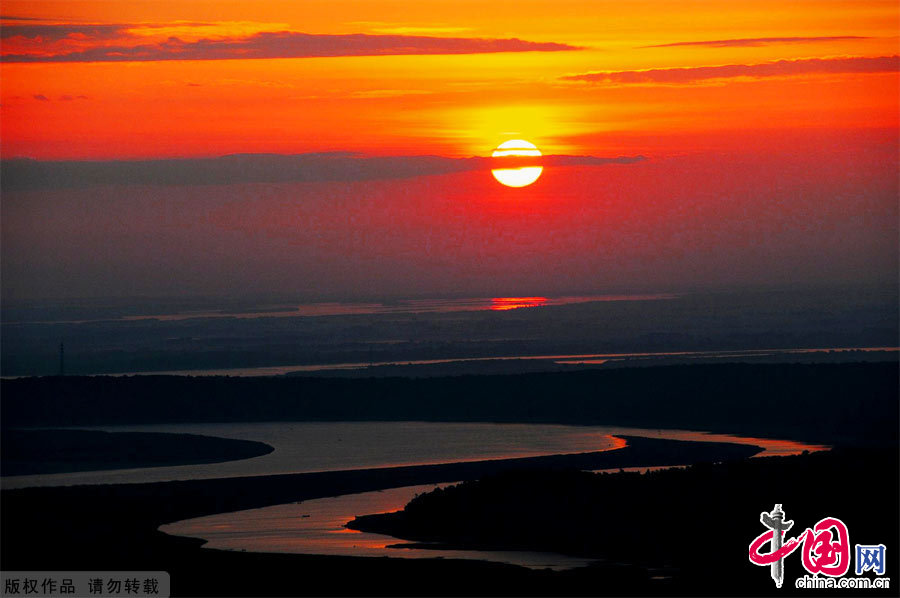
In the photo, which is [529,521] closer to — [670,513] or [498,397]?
[670,513]

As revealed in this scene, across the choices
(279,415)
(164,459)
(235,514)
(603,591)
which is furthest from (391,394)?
(603,591)

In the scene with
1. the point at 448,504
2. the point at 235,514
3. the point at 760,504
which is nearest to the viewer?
the point at 760,504

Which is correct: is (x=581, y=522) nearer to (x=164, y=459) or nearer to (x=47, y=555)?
(x=47, y=555)

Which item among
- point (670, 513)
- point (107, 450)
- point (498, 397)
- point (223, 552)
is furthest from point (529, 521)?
point (498, 397)

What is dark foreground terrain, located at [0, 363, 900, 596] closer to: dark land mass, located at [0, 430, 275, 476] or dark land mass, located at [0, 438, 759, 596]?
dark land mass, located at [0, 438, 759, 596]

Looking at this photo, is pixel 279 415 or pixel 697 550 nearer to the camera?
pixel 697 550
